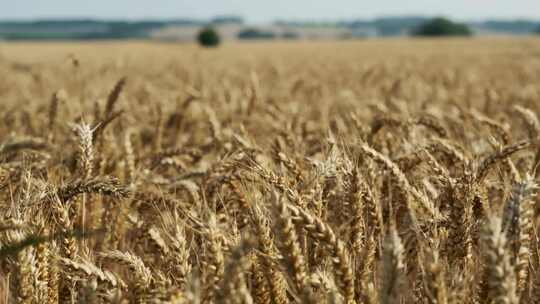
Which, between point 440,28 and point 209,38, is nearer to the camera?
point 209,38

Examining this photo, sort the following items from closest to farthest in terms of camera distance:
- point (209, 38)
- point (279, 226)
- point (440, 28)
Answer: point (279, 226) → point (209, 38) → point (440, 28)

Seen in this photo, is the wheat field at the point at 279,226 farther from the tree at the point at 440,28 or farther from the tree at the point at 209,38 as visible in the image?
the tree at the point at 440,28

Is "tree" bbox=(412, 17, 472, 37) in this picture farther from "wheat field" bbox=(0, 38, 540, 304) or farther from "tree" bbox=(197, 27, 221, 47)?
"wheat field" bbox=(0, 38, 540, 304)

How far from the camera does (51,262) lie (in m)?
1.40

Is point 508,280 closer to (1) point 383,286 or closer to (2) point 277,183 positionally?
(1) point 383,286

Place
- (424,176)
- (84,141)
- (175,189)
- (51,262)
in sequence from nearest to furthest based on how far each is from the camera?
(51,262) < (84,141) < (424,176) < (175,189)

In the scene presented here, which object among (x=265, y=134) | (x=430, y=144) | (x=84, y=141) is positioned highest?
(x=84, y=141)

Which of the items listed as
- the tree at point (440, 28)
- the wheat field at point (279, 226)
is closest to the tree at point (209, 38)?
the tree at point (440, 28)

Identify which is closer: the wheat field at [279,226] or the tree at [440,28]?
the wheat field at [279,226]

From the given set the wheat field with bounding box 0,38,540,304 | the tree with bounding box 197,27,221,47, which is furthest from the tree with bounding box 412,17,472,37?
the wheat field with bounding box 0,38,540,304

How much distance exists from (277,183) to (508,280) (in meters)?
0.72

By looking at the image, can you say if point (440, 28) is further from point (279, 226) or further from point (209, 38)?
point (279, 226)

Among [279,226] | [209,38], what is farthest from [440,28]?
[279,226]

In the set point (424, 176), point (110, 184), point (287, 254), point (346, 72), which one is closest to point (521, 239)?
point (287, 254)
